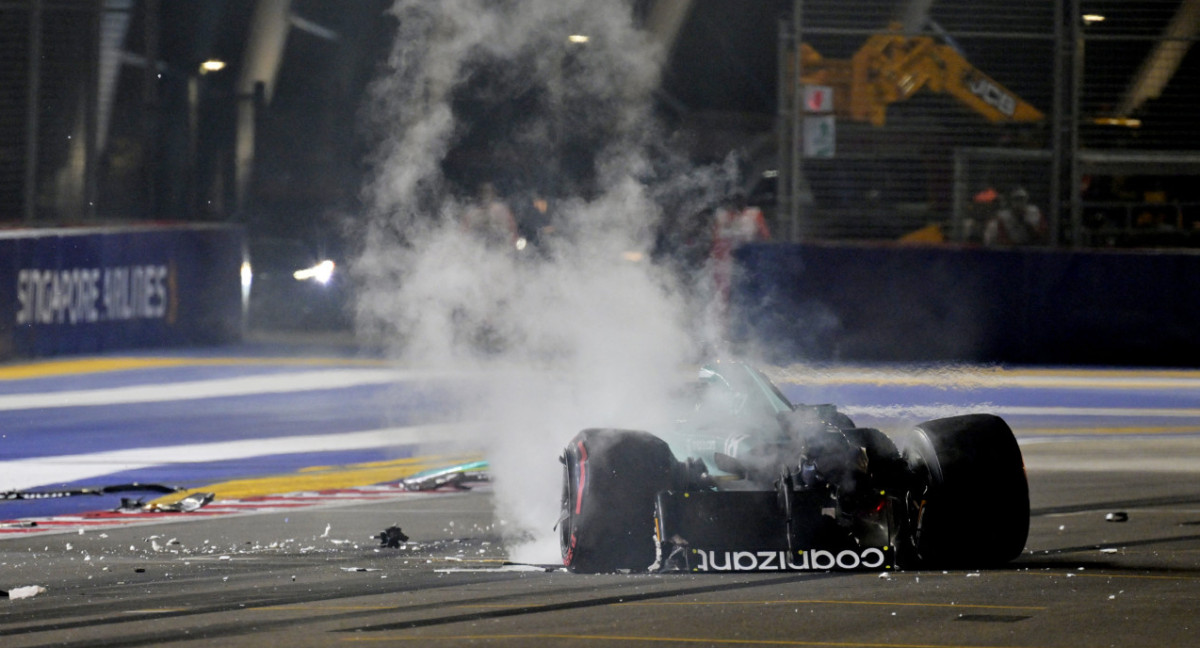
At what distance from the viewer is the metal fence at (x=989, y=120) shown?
69.8ft

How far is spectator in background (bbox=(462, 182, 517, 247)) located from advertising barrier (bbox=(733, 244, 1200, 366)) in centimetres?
779

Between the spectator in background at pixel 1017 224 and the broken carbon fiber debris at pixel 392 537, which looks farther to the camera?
the spectator in background at pixel 1017 224

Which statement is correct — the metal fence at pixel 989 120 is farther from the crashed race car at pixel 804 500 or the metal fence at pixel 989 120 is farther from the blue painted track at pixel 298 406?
the crashed race car at pixel 804 500


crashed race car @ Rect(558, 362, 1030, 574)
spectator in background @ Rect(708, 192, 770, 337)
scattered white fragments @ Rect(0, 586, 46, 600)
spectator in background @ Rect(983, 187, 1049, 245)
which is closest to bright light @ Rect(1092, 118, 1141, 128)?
spectator in background @ Rect(983, 187, 1049, 245)

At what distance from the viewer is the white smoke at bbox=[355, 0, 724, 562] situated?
907 cm

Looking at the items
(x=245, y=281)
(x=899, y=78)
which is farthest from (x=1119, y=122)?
(x=245, y=281)

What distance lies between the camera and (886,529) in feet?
23.1

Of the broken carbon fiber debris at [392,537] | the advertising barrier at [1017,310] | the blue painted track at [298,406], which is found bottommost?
the broken carbon fiber debris at [392,537]

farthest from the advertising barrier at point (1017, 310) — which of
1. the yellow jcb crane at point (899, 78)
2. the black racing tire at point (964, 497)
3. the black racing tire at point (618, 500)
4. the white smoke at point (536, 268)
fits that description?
the black racing tire at point (618, 500)

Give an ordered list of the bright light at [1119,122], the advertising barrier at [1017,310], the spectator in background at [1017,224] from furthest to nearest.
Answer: the bright light at [1119,122] < the spectator in background at [1017,224] < the advertising barrier at [1017,310]

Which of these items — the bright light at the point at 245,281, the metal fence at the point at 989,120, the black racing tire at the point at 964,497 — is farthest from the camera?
the bright light at the point at 245,281

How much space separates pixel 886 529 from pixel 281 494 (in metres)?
4.54

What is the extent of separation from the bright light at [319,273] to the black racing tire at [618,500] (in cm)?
1893

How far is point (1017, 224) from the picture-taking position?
2147 centimetres
